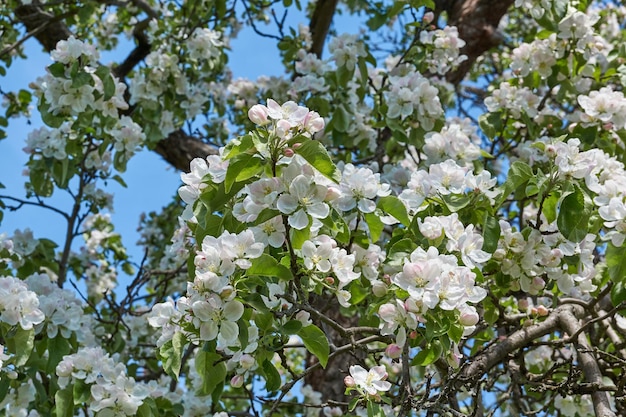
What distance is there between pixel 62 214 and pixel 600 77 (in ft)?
7.18

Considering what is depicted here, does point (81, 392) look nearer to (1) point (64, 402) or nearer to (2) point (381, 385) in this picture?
(1) point (64, 402)

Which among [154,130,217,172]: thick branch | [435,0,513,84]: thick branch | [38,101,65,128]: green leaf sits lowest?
[38,101,65,128]: green leaf

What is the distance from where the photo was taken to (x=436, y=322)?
131 cm

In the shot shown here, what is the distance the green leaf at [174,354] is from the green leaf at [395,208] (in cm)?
50

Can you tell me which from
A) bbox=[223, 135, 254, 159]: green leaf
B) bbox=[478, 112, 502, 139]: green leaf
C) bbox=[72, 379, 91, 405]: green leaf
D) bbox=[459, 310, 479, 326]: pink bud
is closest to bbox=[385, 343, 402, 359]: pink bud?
bbox=[459, 310, 479, 326]: pink bud

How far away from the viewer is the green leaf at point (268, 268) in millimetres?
1273

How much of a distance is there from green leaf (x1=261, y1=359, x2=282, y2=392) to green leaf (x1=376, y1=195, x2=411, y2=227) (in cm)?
40

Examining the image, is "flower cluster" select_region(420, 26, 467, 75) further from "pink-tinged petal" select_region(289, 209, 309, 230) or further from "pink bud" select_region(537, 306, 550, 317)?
"pink-tinged petal" select_region(289, 209, 309, 230)

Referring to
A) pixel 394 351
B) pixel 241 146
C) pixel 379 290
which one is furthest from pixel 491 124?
pixel 241 146

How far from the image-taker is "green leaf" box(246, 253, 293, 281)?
1.27 meters

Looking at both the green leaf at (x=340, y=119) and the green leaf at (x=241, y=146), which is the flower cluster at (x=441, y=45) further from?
the green leaf at (x=241, y=146)

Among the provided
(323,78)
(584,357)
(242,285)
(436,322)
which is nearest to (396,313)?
(436,322)

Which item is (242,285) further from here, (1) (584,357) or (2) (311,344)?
(1) (584,357)

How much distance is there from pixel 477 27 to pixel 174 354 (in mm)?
2866
